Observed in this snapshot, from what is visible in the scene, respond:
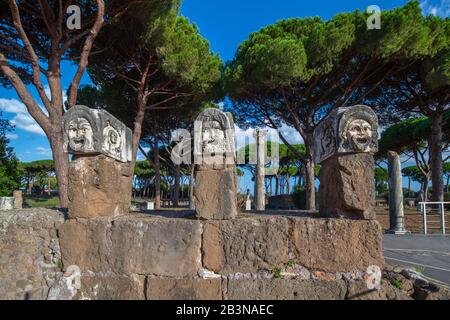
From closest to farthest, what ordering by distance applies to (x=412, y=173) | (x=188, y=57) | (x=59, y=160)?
(x=59, y=160) < (x=188, y=57) < (x=412, y=173)

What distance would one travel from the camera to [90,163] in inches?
97.0

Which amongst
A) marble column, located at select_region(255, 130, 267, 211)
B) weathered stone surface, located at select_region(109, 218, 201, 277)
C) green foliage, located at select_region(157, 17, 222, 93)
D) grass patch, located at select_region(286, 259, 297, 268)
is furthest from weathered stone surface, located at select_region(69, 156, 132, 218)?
marble column, located at select_region(255, 130, 267, 211)

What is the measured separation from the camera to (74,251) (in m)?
2.43

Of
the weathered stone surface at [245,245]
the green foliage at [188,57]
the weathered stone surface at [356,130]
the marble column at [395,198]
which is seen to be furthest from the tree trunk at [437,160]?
the weathered stone surface at [245,245]

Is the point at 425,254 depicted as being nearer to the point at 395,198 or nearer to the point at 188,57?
the point at 395,198

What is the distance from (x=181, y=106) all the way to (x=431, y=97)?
1038 cm

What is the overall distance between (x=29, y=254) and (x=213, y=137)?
1.98 meters

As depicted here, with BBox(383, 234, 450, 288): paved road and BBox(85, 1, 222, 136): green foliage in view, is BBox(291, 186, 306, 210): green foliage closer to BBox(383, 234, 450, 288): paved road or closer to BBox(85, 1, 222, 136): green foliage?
BBox(85, 1, 222, 136): green foliage

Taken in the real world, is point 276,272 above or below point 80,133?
below

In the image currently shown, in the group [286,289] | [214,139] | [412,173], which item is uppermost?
[412,173]

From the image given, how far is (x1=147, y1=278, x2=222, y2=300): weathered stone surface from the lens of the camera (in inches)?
90.4

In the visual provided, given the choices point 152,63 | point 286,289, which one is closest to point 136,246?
point 286,289
